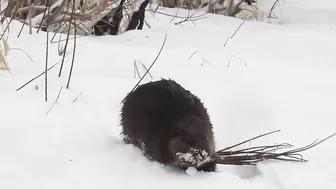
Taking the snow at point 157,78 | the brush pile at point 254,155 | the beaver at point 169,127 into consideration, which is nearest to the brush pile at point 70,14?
the snow at point 157,78

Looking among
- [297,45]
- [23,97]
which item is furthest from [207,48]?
[23,97]

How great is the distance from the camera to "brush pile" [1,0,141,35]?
124 inches

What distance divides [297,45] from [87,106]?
1.86 m

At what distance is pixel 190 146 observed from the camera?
64.9 inches

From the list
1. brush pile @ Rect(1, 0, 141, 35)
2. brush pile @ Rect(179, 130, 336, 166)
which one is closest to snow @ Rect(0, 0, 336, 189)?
brush pile @ Rect(179, 130, 336, 166)

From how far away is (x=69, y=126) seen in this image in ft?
6.09

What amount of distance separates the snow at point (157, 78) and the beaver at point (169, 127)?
4cm

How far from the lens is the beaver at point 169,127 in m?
1.66

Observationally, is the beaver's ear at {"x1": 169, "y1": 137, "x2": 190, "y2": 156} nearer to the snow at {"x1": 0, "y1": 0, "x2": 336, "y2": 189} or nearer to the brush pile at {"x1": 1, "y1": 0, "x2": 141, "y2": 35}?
the snow at {"x1": 0, "y1": 0, "x2": 336, "y2": 189}

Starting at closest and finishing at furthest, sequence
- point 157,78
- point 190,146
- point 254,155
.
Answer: point 190,146, point 254,155, point 157,78

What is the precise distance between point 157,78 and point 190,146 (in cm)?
89

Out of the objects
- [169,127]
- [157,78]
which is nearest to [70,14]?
[157,78]

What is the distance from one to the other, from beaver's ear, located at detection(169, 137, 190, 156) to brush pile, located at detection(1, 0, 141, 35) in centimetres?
151

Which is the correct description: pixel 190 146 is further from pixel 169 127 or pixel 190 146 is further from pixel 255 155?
pixel 255 155
